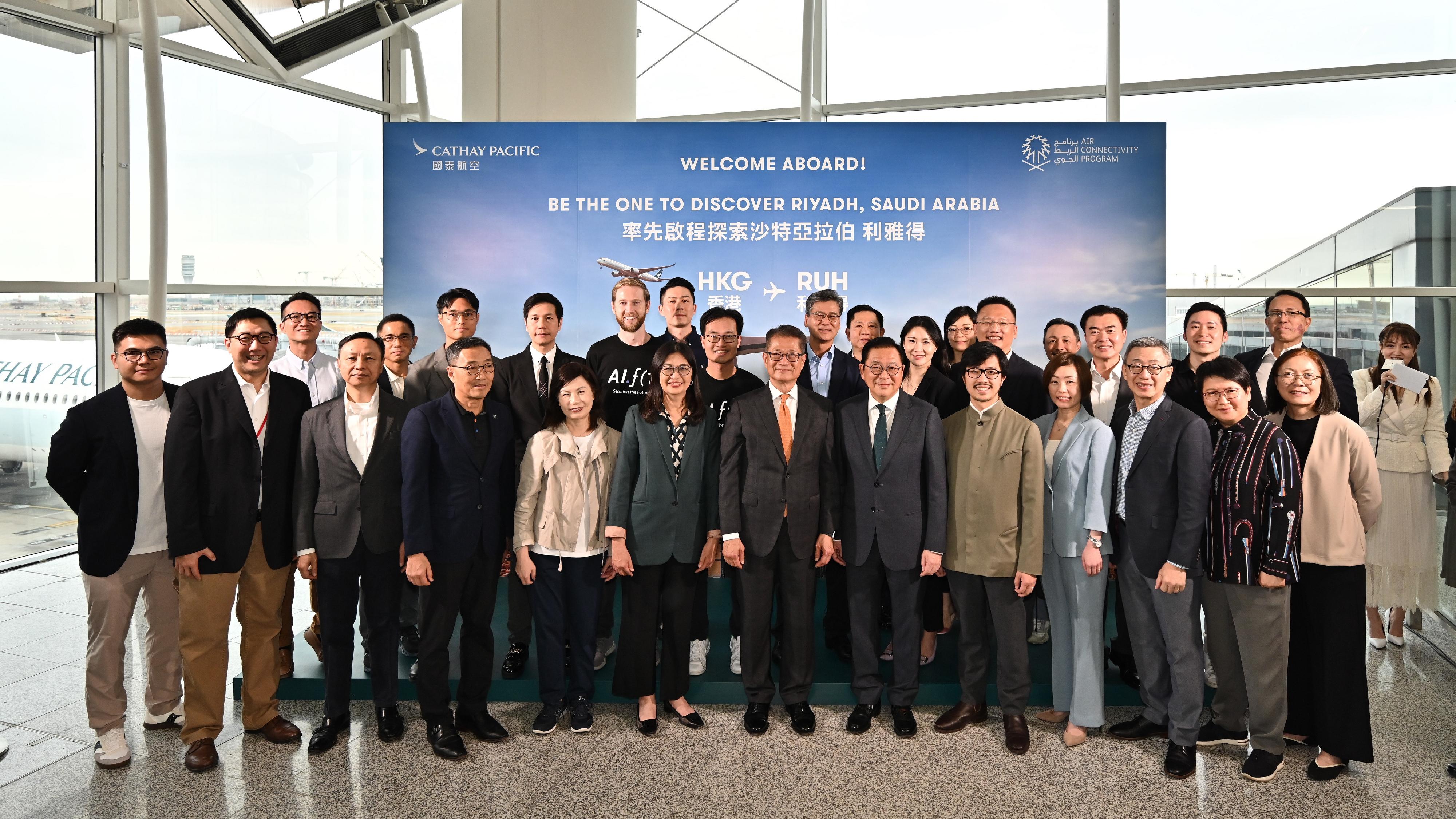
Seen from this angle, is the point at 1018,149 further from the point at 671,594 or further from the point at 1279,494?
the point at 671,594

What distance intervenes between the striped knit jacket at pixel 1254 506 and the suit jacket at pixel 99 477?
3831 mm

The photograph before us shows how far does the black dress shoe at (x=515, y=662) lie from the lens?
388 cm

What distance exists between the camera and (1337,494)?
3082mm

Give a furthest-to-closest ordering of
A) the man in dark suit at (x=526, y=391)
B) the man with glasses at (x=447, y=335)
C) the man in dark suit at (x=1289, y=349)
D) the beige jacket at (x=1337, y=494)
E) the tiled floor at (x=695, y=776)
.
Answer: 1. the man with glasses at (x=447, y=335)
2. the man in dark suit at (x=526, y=391)
3. the man in dark suit at (x=1289, y=349)
4. the beige jacket at (x=1337, y=494)
5. the tiled floor at (x=695, y=776)

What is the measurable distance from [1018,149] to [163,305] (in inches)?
236

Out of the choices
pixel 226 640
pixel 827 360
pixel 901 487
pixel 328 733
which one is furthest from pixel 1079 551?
pixel 226 640

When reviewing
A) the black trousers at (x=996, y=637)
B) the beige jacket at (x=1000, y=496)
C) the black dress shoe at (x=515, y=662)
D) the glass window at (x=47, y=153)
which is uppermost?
the glass window at (x=47, y=153)

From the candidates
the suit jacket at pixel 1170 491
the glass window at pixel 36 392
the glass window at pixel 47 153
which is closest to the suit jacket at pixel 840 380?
the suit jacket at pixel 1170 491

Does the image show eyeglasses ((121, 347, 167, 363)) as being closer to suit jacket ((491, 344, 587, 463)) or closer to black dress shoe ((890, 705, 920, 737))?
suit jacket ((491, 344, 587, 463))

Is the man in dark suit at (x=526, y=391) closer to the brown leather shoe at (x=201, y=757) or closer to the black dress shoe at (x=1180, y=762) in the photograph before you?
the brown leather shoe at (x=201, y=757)

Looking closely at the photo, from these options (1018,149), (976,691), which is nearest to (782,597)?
(976,691)

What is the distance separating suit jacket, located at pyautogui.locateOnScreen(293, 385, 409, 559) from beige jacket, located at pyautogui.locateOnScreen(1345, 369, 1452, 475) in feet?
15.8

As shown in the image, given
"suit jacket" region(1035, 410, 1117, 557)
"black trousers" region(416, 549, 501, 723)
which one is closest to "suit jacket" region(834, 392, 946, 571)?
"suit jacket" region(1035, 410, 1117, 557)

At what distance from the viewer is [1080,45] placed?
7.02 metres
